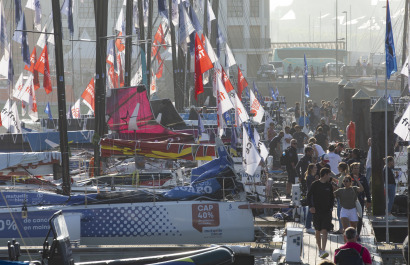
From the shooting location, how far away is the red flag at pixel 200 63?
20.9 meters

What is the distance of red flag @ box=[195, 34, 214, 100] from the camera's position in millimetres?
Result: 20906

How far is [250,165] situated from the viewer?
17.5 metres

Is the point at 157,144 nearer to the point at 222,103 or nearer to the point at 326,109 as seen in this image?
the point at 222,103

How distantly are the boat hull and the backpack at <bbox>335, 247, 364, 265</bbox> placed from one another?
5.52 meters

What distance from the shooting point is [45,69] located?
25562 mm

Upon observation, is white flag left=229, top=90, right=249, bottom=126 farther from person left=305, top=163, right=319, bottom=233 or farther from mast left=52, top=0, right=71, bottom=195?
mast left=52, top=0, right=71, bottom=195

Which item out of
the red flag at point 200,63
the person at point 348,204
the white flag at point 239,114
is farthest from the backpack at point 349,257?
the red flag at point 200,63

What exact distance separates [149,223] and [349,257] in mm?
6299

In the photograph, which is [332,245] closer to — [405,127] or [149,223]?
[405,127]

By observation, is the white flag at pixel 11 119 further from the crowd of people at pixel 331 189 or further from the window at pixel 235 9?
the window at pixel 235 9

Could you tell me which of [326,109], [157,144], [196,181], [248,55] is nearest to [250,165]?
[196,181]

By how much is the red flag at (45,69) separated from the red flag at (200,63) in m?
5.75

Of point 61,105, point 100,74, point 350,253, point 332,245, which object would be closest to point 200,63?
point 100,74

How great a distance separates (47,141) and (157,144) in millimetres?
6028
